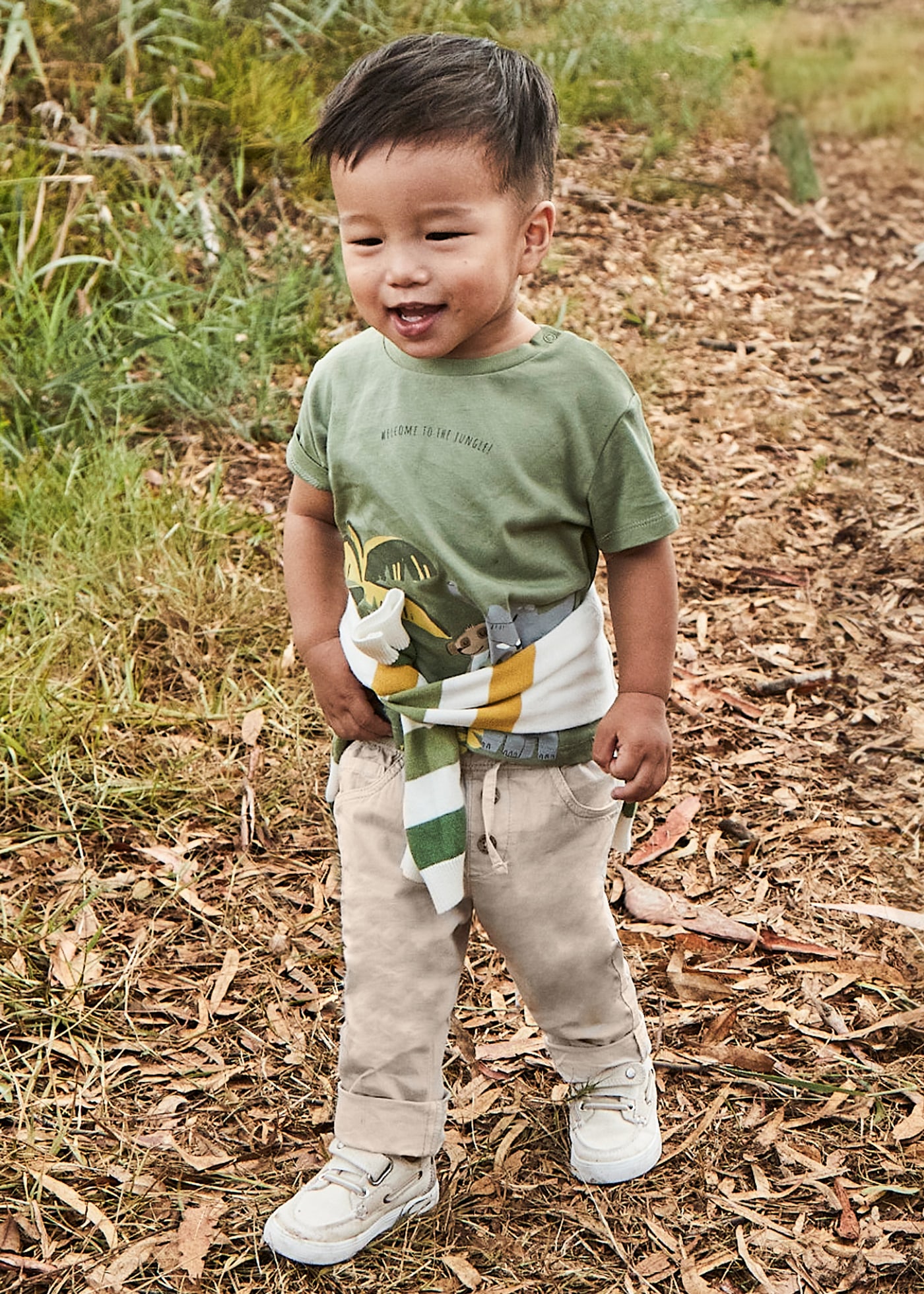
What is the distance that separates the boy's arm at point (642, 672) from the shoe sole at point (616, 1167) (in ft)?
2.13

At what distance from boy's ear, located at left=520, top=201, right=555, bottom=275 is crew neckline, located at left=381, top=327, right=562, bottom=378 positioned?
9 cm

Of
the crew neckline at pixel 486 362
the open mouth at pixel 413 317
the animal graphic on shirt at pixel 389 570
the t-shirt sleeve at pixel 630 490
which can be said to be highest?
the open mouth at pixel 413 317

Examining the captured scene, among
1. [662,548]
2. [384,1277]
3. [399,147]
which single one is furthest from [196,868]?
[399,147]

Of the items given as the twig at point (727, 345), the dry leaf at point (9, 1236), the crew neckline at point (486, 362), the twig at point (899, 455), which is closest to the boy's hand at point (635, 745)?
the crew neckline at point (486, 362)

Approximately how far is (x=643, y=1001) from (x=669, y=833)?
47cm

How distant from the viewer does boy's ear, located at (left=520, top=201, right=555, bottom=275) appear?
177 cm

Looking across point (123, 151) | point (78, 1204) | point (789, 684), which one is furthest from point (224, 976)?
point (123, 151)

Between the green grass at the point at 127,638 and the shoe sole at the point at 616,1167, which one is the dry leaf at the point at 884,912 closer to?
the shoe sole at the point at 616,1167

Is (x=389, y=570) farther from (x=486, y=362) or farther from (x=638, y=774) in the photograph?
(x=638, y=774)

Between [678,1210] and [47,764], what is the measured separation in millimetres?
1533

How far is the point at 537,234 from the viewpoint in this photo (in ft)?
5.89

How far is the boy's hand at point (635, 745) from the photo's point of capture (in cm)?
184

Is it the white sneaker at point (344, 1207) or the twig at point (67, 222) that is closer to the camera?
the white sneaker at point (344, 1207)

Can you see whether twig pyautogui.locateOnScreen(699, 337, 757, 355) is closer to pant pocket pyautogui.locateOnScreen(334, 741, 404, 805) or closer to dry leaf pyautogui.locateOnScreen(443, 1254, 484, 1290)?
pant pocket pyautogui.locateOnScreen(334, 741, 404, 805)
